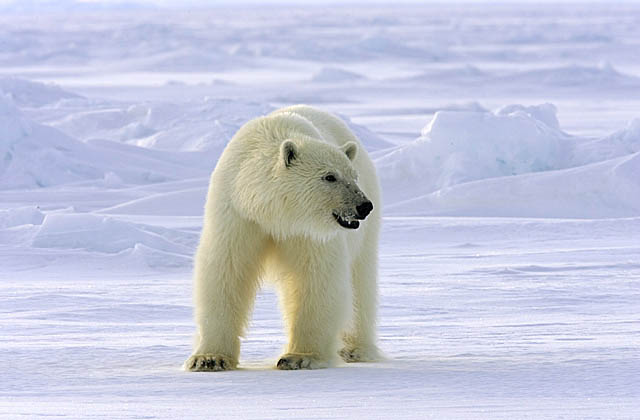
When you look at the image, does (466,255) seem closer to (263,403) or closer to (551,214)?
(551,214)

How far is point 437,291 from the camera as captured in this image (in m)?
5.20

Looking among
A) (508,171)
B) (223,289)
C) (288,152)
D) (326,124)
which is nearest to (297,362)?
(223,289)

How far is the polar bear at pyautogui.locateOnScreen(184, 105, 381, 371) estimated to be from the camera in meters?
3.31

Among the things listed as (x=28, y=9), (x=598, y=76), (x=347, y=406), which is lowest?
(x=347, y=406)

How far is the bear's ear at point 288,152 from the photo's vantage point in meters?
3.29

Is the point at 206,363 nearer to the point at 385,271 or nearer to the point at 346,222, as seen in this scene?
the point at 346,222

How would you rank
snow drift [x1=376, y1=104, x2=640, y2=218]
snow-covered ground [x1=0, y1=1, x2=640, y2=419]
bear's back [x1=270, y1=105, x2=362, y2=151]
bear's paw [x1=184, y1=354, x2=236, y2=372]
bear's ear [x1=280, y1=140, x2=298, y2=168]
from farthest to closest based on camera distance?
snow drift [x1=376, y1=104, x2=640, y2=218]
bear's back [x1=270, y1=105, x2=362, y2=151]
bear's paw [x1=184, y1=354, x2=236, y2=372]
bear's ear [x1=280, y1=140, x2=298, y2=168]
snow-covered ground [x1=0, y1=1, x2=640, y2=419]

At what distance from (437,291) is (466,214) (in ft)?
10.8

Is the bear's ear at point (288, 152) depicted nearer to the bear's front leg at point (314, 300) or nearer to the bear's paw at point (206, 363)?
the bear's front leg at point (314, 300)

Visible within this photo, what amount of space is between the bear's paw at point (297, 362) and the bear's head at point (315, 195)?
429 mm

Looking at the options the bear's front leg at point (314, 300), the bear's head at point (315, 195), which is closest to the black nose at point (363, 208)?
the bear's head at point (315, 195)

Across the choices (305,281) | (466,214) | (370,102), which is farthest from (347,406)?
(370,102)

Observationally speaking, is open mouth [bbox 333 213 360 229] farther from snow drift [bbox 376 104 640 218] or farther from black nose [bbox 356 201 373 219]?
snow drift [bbox 376 104 640 218]

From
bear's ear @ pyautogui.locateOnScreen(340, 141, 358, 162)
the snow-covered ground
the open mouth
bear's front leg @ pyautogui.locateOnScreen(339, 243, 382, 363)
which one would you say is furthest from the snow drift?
the open mouth
